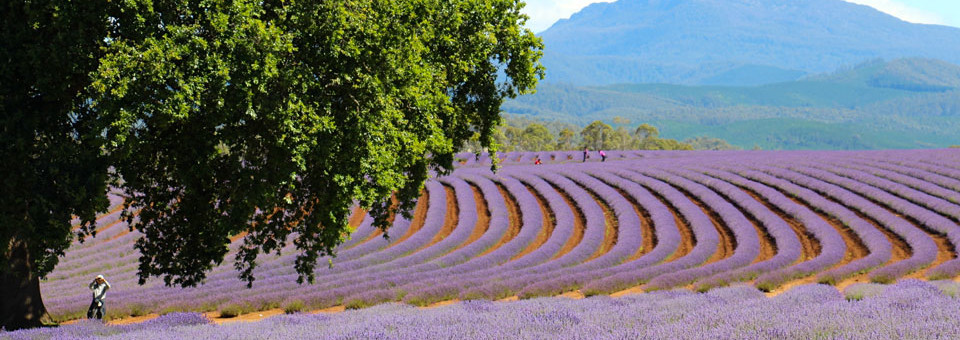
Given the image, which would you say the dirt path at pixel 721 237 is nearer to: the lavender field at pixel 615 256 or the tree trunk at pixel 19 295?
the lavender field at pixel 615 256

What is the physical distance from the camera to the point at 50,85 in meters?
10.2

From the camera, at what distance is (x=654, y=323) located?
7258 millimetres

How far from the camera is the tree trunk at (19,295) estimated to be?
1176 centimetres

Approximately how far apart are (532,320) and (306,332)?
2652mm

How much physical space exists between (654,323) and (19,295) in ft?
36.5

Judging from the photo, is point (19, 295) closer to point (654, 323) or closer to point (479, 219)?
point (654, 323)

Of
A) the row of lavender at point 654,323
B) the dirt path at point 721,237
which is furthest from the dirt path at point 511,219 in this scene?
the row of lavender at point 654,323

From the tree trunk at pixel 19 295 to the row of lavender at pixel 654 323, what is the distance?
8.40ft

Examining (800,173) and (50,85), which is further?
(800,173)

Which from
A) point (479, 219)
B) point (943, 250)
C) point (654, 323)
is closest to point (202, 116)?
point (654, 323)

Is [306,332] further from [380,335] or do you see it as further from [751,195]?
[751,195]

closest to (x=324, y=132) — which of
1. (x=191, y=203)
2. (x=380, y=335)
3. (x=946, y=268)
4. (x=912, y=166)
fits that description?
(x=191, y=203)

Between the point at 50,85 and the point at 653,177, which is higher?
the point at 50,85

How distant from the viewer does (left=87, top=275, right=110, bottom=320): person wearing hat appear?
46.8 feet
